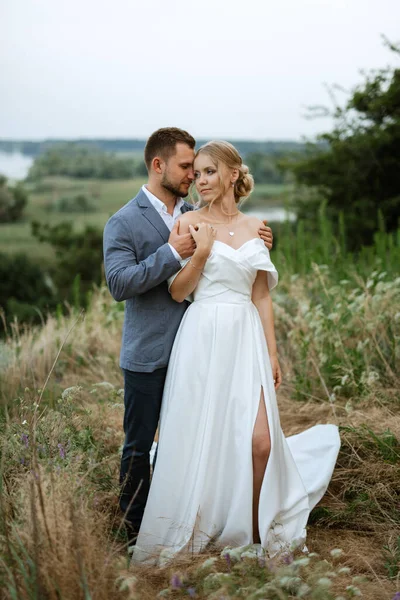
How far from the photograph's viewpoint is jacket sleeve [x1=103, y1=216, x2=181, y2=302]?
3477mm

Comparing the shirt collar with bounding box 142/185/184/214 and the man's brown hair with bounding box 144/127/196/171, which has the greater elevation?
the man's brown hair with bounding box 144/127/196/171

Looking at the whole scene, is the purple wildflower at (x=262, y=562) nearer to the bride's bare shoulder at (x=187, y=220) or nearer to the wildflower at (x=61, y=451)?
the wildflower at (x=61, y=451)

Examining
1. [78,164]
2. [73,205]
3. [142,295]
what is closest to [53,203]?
[73,205]

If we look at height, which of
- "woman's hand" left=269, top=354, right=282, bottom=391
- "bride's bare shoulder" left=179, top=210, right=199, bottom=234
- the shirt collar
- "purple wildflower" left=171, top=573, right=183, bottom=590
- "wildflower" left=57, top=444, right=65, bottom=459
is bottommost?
"purple wildflower" left=171, top=573, right=183, bottom=590

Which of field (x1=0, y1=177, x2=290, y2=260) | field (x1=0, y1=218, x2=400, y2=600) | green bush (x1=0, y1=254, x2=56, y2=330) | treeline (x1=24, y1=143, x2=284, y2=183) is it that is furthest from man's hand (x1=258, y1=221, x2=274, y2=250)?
treeline (x1=24, y1=143, x2=284, y2=183)

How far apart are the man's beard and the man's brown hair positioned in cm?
11

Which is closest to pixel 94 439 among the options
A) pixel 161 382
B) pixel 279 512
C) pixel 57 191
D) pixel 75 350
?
pixel 161 382

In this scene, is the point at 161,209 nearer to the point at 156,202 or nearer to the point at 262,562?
the point at 156,202

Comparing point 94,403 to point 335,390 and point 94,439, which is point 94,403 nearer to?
point 94,439

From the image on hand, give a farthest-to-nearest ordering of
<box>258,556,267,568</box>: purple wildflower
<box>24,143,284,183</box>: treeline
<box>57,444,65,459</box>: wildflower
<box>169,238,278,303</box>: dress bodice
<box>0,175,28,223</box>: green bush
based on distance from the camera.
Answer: <box>24,143,284,183</box>: treeline < <box>0,175,28,223</box>: green bush < <box>169,238,278,303</box>: dress bodice < <box>57,444,65,459</box>: wildflower < <box>258,556,267,568</box>: purple wildflower

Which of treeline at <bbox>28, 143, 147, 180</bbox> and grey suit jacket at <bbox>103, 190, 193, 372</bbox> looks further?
treeline at <bbox>28, 143, 147, 180</bbox>

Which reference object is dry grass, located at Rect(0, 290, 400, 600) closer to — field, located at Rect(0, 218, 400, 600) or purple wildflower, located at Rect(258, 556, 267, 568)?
field, located at Rect(0, 218, 400, 600)

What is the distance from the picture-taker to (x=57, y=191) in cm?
4091

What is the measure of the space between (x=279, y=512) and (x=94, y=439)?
139 centimetres
